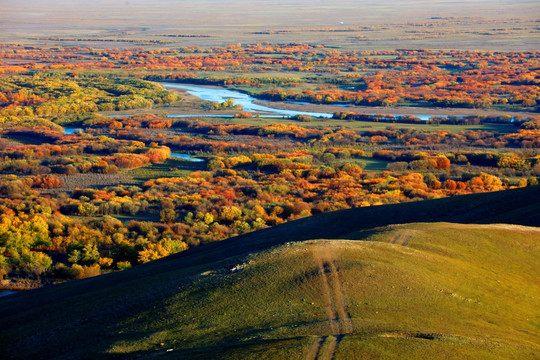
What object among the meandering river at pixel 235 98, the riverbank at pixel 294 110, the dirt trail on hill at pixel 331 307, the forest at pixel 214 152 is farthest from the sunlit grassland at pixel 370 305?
the meandering river at pixel 235 98

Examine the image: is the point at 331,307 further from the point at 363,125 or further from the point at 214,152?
the point at 363,125

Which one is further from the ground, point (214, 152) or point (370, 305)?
point (370, 305)

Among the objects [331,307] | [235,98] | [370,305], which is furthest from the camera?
[235,98]

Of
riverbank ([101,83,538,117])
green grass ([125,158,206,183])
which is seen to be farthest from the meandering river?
green grass ([125,158,206,183])

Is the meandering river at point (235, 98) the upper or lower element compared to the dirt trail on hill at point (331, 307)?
lower

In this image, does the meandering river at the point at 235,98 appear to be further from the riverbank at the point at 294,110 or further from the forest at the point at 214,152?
the forest at the point at 214,152

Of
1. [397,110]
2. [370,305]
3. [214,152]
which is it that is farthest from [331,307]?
[397,110]

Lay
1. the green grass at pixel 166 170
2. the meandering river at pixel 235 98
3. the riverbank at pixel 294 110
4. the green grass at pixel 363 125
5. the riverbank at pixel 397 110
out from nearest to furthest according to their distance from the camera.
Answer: the green grass at pixel 166 170 → the green grass at pixel 363 125 → the riverbank at pixel 397 110 → the riverbank at pixel 294 110 → the meandering river at pixel 235 98
